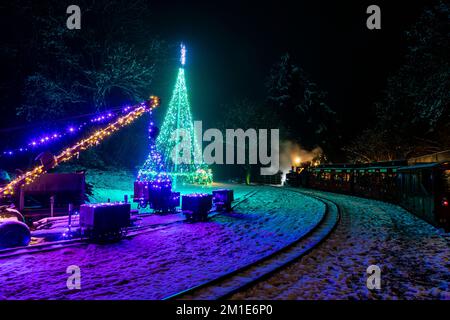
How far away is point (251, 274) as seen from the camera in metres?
6.12

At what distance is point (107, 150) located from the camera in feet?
96.1

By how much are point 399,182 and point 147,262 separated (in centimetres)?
1625

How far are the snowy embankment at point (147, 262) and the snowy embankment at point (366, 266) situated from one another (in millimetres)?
1178

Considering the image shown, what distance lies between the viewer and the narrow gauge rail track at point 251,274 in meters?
5.06

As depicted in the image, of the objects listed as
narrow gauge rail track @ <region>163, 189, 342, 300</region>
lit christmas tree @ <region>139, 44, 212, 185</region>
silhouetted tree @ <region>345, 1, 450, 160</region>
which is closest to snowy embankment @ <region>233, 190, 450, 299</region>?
narrow gauge rail track @ <region>163, 189, 342, 300</region>

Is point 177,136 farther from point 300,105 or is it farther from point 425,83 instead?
point 300,105

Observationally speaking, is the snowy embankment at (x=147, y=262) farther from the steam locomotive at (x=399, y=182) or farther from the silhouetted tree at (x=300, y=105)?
the silhouetted tree at (x=300, y=105)

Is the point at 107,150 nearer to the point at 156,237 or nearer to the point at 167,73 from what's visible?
the point at 167,73

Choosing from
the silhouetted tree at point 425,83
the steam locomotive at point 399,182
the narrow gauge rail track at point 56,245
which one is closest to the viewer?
the narrow gauge rail track at point 56,245

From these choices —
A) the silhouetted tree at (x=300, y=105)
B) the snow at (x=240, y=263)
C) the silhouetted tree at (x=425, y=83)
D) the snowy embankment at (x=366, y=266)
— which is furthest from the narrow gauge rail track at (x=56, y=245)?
the silhouetted tree at (x=300, y=105)

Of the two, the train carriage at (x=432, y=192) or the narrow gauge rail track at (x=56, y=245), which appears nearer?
the narrow gauge rail track at (x=56, y=245)

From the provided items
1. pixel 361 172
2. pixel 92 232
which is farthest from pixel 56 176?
pixel 361 172

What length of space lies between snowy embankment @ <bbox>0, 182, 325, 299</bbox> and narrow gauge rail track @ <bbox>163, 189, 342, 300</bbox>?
26 cm

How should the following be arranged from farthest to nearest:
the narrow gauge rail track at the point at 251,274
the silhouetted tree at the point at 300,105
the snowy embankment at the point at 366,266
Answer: the silhouetted tree at the point at 300,105 → the snowy embankment at the point at 366,266 → the narrow gauge rail track at the point at 251,274
